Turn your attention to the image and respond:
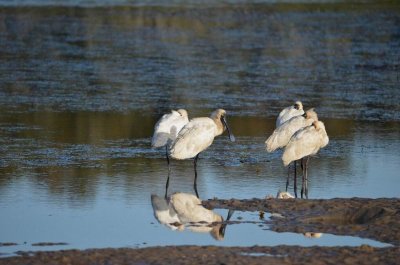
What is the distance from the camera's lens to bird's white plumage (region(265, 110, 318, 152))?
14838mm

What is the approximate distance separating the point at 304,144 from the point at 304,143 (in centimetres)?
1

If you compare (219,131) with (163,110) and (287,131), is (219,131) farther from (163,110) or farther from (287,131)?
(163,110)

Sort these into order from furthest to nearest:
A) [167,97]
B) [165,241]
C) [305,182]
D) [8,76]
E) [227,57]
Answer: [227,57] → [8,76] → [167,97] → [305,182] → [165,241]

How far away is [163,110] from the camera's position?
2148cm

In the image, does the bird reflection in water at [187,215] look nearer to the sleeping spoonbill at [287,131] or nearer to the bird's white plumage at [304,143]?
the bird's white plumage at [304,143]

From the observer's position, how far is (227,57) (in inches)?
1233

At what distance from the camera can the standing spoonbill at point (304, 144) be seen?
1428 centimetres

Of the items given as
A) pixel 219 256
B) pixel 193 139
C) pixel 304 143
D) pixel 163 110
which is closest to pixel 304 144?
pixel 304 143

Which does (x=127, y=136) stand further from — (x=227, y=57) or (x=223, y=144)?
(x=227, y=57)

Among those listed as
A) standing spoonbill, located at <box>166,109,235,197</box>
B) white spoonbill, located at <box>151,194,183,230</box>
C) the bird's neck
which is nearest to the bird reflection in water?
white spoonbill, located at <box>151,194,183,230</box>

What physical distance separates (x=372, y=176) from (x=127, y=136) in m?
5.06

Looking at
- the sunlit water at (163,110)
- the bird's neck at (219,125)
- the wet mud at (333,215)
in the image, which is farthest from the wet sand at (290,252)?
the bird's neck at (219,125)

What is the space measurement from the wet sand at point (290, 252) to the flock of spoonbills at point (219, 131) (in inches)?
82.5

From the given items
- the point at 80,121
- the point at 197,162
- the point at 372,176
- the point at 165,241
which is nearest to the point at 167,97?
the point at 80,121
